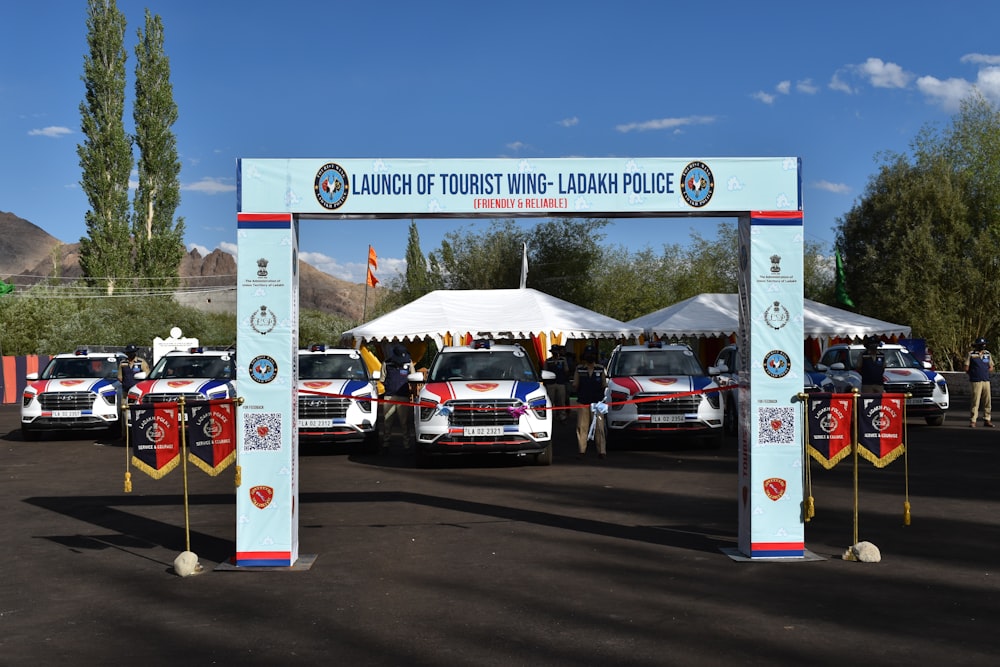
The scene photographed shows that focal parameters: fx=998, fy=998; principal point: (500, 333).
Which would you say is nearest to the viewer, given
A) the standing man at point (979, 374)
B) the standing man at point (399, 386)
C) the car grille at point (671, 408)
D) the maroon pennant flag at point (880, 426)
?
the maroon pennant flag at point (880, 426)

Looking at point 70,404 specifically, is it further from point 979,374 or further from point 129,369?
point 979,374

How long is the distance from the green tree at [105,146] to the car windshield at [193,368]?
37.1m

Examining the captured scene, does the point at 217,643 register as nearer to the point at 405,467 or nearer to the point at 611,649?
the point at 611,649

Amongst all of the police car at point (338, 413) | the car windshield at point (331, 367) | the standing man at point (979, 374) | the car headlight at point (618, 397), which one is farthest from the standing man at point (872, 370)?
the car windshield at point (331, 367)

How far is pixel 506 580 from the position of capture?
7.77 metres

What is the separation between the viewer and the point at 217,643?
6148 millimetres

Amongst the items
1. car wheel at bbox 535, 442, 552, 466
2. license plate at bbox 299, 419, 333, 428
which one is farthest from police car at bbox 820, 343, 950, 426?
license plate at bbox 299, 419, 333, 428

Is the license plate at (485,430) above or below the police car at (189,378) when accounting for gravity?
below

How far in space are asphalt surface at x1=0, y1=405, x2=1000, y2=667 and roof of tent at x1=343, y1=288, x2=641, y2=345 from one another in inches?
691

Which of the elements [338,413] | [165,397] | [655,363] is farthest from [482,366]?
[165,397]

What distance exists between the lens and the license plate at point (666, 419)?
17188 mm

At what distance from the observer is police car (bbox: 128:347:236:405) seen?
1820cm

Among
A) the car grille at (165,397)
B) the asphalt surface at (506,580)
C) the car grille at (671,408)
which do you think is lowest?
the asphalt surface at (506,580)

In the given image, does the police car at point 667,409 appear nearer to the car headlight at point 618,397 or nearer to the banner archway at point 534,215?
the car headlight at point 618,397
